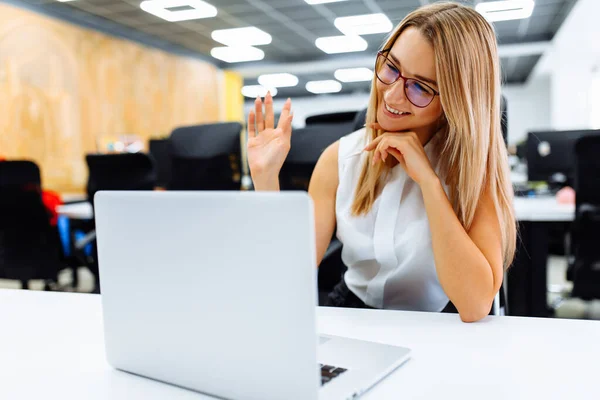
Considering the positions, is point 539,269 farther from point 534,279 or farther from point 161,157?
point 161,157

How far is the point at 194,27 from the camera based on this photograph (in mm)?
7266

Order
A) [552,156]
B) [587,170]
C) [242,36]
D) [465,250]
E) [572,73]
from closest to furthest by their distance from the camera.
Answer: [465,250]
[587,170]
[552,156]
[242,36]
[572,73]

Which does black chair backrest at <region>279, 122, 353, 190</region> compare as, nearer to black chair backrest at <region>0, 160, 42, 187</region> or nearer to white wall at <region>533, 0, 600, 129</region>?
black chair backrest at <region>0, 160, 42, 187</region>

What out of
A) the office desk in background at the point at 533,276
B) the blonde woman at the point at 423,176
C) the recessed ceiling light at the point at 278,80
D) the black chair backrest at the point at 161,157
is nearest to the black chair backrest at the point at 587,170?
the office desk in background at the point at 533,276

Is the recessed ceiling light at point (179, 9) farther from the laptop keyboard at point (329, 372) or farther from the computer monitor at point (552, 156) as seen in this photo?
the laptop keyboard at point (329, 372)

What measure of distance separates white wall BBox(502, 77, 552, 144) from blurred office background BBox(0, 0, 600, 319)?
0.94 ft

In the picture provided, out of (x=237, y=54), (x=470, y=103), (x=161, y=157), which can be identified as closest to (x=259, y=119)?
(x=470, y=103)

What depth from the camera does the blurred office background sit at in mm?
2549

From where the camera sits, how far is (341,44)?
8328 mm

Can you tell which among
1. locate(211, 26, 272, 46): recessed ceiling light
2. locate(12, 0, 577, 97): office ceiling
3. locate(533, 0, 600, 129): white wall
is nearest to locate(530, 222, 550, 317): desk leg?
locate(12, 0, 577, 97): office ceiling

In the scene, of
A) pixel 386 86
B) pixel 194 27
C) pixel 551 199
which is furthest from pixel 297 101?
pixel 386 86

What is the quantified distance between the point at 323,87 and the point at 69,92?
7660 mm

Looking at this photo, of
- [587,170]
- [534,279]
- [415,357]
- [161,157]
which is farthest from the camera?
[161,157]

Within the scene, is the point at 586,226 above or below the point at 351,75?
below
